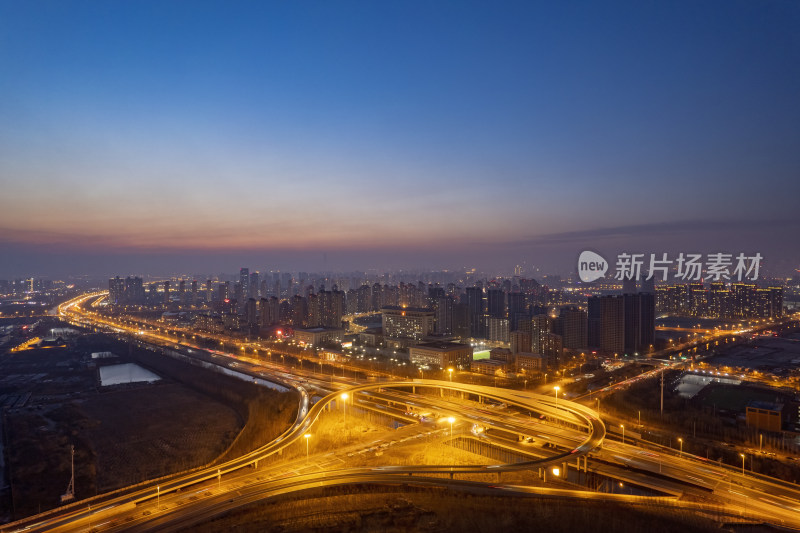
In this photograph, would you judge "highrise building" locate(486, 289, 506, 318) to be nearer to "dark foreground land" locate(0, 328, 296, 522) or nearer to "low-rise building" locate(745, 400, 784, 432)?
"dark foreground land" locate(0, 328, 296, 522)

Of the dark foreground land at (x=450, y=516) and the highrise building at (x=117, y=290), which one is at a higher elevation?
the highrise building at (x=117, y=290)

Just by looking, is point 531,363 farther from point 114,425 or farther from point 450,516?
point 114,425

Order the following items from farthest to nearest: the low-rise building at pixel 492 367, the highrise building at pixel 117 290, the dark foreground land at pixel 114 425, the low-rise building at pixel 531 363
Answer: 1. the highrise building at pixel 117 290
2. the low-rise building at pixel 492 367
3. the low-rise building at pixel 531 363
4. the dark foreground land at pixel 114 425

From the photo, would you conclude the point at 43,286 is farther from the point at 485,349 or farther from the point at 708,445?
the point at 708,445

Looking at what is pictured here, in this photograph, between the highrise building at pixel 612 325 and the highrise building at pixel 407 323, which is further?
the highrise building at pixel 407 323

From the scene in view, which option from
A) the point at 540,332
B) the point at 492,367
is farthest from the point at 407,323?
the point at 492,367

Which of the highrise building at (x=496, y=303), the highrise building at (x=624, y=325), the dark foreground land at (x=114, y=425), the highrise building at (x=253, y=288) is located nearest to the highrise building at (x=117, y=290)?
the highrise building at (x=253, y=288)

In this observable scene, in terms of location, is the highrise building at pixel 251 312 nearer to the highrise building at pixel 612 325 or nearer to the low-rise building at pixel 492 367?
the low-rise building at pixel 492 367
